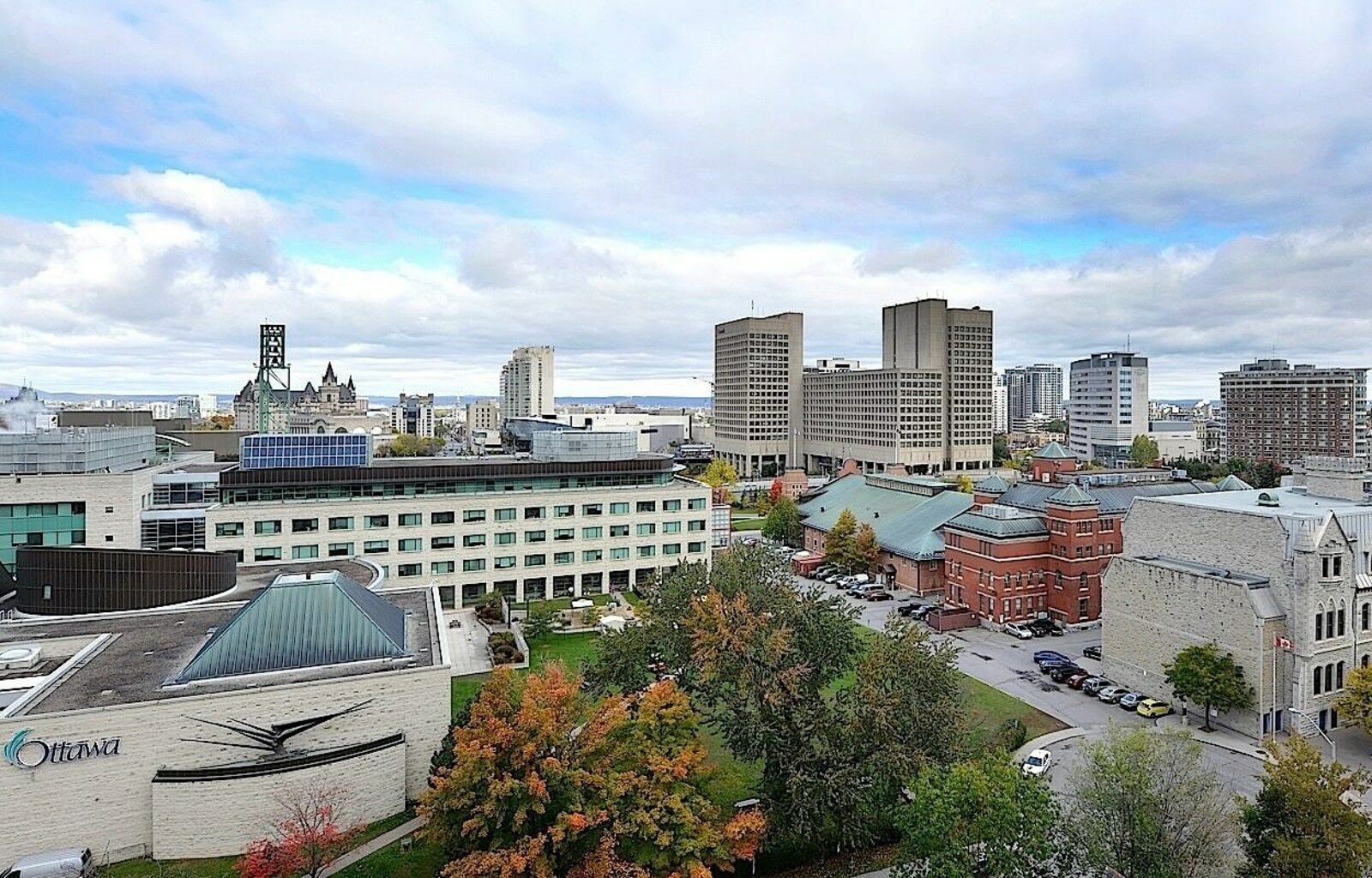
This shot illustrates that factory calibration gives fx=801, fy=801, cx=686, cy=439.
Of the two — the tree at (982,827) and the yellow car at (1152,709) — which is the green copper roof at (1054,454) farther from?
the tree at (982,827)

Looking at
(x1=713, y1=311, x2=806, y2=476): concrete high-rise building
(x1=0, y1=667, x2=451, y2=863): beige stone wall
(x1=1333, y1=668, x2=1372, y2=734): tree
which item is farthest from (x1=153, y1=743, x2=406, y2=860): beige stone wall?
(x1=713, y1=311, x2=806, y2=476): concrete high-rise building

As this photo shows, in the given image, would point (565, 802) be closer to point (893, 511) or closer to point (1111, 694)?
point (1111, 694)

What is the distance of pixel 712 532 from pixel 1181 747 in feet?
181

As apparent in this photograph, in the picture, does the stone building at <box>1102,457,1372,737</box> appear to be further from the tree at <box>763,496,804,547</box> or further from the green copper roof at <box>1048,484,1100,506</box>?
the tree at <box>763,496,804,547</box>

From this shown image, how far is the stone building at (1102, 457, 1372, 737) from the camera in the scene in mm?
38812

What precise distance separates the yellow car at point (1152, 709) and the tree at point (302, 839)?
37.9 m

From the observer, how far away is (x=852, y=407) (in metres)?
166

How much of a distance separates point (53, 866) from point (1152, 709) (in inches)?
1870

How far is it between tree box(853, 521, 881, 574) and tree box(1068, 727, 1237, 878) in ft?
157

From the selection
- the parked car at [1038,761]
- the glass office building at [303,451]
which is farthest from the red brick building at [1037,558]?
the glass office building at [303,451]

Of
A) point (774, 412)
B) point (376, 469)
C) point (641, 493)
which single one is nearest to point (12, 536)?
point (376, 469)

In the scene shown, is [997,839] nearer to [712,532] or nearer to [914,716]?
[914,716]

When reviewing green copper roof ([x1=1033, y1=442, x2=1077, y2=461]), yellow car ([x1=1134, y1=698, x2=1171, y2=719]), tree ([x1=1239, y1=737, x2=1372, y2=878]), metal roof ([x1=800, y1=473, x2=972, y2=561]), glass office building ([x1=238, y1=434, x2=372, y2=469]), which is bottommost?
yellow car ([x1=1134, y1=698, x2=1171, y2=719])

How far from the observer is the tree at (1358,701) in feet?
119
